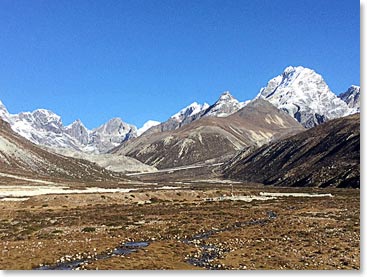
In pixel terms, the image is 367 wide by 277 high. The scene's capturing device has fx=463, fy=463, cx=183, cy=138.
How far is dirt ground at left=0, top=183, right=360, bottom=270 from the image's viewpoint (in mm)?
31641

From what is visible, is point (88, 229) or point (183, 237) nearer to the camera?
point (183, 237)

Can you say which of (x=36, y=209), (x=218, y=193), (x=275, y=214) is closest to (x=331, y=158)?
(x=218, y=193)

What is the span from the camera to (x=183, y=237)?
148 ft

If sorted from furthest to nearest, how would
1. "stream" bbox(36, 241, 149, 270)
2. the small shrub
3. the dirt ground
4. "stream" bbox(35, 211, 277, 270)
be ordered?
the small shrub, the dirt ground, "stream" bbox(35, 211, 277, 270), "stream" bbox(36, 241, 149, 270)

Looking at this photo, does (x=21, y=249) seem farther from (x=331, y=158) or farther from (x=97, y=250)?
(x=331, y=158)

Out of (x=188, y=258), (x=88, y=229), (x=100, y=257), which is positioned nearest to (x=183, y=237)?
(x=88, y=229)

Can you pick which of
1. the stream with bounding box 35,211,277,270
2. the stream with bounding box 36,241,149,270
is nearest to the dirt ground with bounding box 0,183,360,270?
the stream with bounding box 35,211,277,270

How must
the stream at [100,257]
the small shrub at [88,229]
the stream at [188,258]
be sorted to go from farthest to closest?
the small shrub at [88,229]
the stream at [188,258]
the stream at [100,257]

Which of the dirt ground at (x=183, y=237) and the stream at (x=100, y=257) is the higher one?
the dirt ground at (x=183, y=237)

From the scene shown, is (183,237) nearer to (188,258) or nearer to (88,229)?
(88,229)

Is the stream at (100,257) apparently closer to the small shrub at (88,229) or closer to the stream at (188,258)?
the stream at (188,258)

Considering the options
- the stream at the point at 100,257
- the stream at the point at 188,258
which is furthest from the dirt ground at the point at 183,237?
the stream at the point at 100,257

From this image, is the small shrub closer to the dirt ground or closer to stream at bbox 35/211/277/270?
the dirt ground

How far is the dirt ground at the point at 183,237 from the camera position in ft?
104
